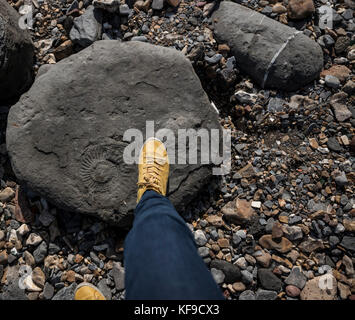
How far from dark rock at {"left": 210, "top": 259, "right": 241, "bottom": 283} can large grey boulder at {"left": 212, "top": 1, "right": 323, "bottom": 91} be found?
5.59 feet

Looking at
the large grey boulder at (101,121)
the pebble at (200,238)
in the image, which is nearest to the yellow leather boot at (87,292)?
the large grey boulder at (101,121)

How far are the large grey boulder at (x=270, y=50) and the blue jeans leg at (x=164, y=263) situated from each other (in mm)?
1718

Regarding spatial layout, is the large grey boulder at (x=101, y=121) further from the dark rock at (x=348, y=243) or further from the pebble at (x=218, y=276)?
the dark rock at (x=348, y=243)

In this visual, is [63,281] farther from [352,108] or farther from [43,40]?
[352,108]

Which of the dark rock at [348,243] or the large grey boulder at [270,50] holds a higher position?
the large grey boulder at [270,50]

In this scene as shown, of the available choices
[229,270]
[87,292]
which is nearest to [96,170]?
[87,292]

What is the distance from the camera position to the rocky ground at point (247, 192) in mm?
2555

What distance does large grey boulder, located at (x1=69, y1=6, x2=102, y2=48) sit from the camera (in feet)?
10.0

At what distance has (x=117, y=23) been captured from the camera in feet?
10.4

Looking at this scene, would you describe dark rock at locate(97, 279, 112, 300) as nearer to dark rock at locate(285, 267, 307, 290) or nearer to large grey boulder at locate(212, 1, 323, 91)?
dark rock at locate(285, 267, 307, 290)

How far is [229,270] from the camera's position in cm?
252

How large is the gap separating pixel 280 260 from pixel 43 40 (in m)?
3.12

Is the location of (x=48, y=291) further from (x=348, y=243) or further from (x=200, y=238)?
(x=348, y=243)

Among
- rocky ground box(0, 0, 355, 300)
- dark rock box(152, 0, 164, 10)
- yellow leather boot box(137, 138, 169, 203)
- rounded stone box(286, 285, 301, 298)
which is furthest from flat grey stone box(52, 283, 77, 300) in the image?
dark rock box(152, 0, 164, 10)
